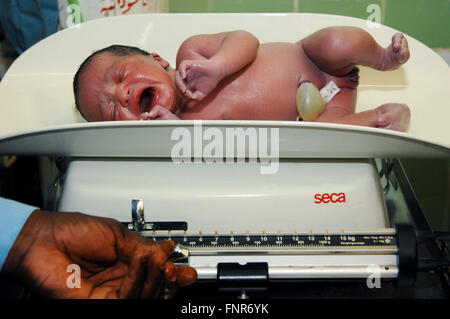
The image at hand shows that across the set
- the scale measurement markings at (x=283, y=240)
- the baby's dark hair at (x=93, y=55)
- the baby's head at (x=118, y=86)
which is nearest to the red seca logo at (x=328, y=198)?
the scale measurement markings at (x=283, y=240)

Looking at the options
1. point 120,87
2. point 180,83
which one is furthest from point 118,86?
point 180,83

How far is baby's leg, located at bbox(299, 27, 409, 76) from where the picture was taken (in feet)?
3.36

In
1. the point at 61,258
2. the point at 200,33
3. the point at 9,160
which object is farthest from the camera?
the point at 9,160

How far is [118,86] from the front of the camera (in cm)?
98

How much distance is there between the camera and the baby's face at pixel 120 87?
97 cm

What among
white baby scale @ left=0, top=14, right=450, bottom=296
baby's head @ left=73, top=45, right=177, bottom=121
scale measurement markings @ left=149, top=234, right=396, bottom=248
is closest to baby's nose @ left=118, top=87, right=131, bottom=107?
baby's head @ left=73, top=45, right=177, bottom=121

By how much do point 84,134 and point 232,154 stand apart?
0.25 metres

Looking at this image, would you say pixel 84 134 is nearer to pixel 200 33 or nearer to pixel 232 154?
pixel 232 154

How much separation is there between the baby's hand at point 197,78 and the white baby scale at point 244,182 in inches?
5.9

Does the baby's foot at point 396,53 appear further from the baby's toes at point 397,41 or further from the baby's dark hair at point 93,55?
the baby's dark hair at point 93,55

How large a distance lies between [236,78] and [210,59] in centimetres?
9

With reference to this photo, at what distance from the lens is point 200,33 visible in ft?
3.84
